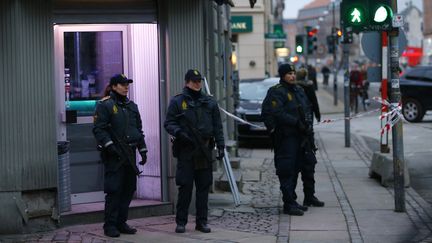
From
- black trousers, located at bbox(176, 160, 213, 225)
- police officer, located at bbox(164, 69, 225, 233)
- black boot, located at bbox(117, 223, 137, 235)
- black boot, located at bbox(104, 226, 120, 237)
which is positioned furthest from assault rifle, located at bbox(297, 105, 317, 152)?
black boot, located at bbox(104, 226, 120, 237)

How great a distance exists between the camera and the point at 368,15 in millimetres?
9289

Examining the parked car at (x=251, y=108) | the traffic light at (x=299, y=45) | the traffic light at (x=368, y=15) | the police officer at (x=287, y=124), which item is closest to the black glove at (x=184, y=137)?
the police officer at (x=287, y=124)

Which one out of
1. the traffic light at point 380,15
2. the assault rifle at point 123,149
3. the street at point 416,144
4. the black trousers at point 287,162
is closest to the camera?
the assault rifle at point 123,149

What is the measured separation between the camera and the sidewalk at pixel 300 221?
7.99 meters

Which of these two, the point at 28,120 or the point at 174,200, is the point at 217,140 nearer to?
the point at 174,200

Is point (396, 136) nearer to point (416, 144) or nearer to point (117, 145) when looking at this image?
point (117, 145)

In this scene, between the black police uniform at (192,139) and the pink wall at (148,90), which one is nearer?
the black police uniform at (192,139)

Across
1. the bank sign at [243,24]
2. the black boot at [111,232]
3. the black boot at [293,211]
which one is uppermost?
the bank sign at [243,24]

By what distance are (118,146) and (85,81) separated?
60.6 inches

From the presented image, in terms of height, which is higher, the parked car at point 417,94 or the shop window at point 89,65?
the shop window at point 89,65

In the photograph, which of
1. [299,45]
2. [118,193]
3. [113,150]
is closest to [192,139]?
[113,150]

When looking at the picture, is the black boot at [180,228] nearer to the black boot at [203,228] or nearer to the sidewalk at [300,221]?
the sidewalk at [300,221]

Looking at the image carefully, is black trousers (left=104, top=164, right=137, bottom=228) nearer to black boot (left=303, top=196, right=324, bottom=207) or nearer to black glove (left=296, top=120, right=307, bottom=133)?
black glove (left=296, top=120, right=307, bottom=133)

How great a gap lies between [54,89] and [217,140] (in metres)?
1.88
